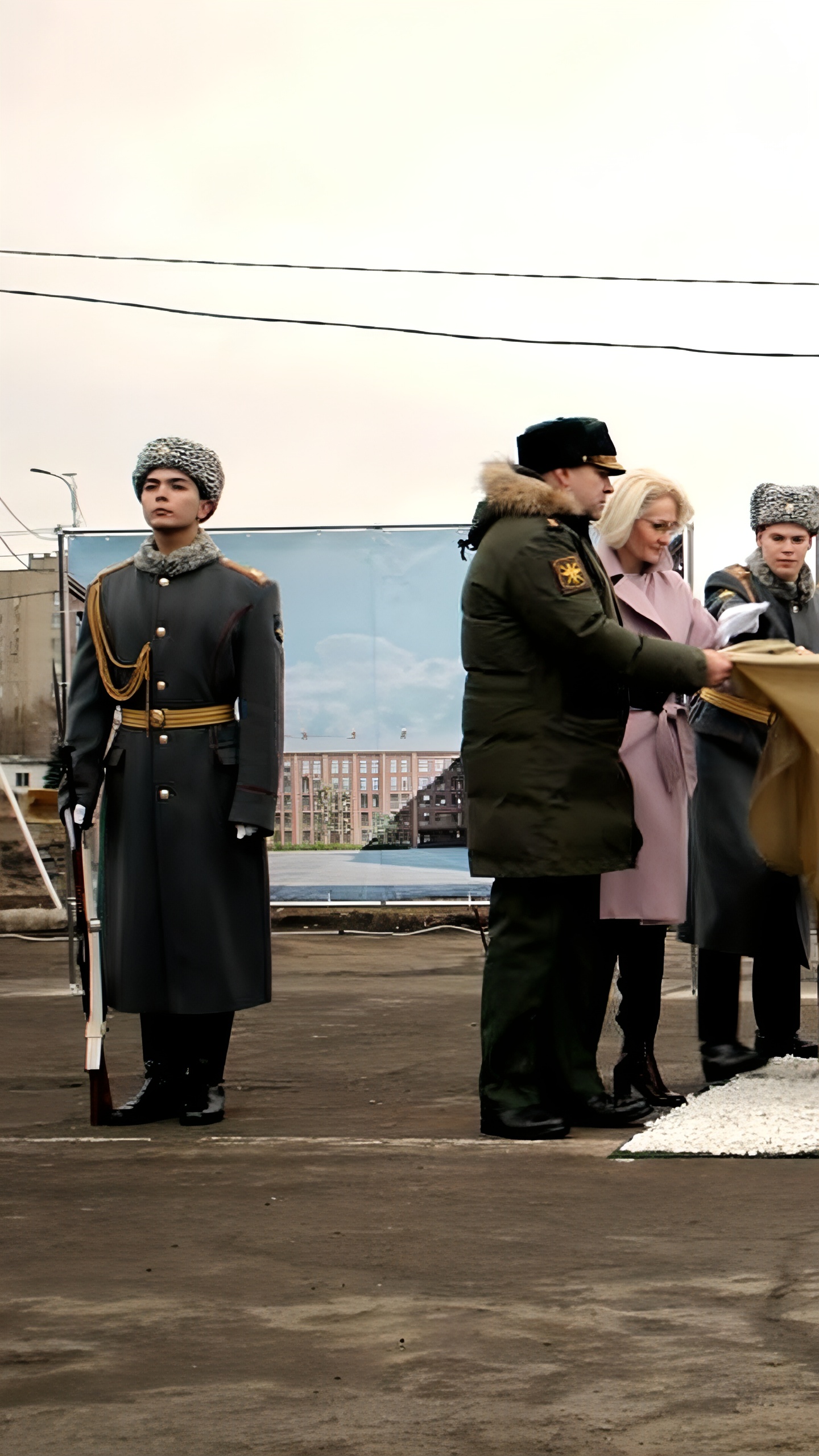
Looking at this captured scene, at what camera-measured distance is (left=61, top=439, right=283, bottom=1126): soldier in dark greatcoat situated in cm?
505

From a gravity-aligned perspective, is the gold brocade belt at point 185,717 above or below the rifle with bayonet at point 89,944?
above

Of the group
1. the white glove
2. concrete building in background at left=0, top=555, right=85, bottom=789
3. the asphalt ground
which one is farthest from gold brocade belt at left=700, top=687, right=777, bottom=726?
concrete building in background at left=0, top=555, right=85, bottom=789

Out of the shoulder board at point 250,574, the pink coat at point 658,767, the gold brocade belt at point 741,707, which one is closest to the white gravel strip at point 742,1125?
the pink coat at point 658,767

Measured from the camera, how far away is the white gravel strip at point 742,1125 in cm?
440

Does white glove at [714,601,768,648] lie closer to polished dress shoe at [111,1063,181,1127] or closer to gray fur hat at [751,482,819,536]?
gray fur hat at [751,482,819,536]

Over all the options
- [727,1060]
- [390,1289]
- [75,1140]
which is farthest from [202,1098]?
[390,1289]

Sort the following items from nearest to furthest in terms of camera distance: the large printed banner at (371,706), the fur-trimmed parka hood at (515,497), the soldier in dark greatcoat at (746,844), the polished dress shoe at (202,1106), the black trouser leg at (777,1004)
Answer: the fur-trimmed parka hood at (515,497) → the polished dress shoe at (202,1106) → the soldier in dark greatcoat at (746,844) → the black trouser leg at (777,1004) → the large printed banner at (371,706)

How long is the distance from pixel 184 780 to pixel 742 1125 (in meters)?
1.57

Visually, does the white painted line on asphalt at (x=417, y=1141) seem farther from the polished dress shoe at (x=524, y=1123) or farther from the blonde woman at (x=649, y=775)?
the blonde woman at (x=649, y=775)

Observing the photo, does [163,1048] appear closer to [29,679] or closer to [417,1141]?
[417,1141]

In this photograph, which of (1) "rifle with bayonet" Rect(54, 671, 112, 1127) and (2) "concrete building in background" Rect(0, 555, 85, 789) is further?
(2) "concrete building in background" Rect(0, 555, 85, 789)

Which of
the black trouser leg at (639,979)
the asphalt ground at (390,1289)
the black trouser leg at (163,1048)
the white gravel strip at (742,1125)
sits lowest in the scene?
the asphalt ground at (390,1289)

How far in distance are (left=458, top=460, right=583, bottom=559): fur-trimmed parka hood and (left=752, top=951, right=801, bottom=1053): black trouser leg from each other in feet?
5.11

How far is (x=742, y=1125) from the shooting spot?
182 inches
